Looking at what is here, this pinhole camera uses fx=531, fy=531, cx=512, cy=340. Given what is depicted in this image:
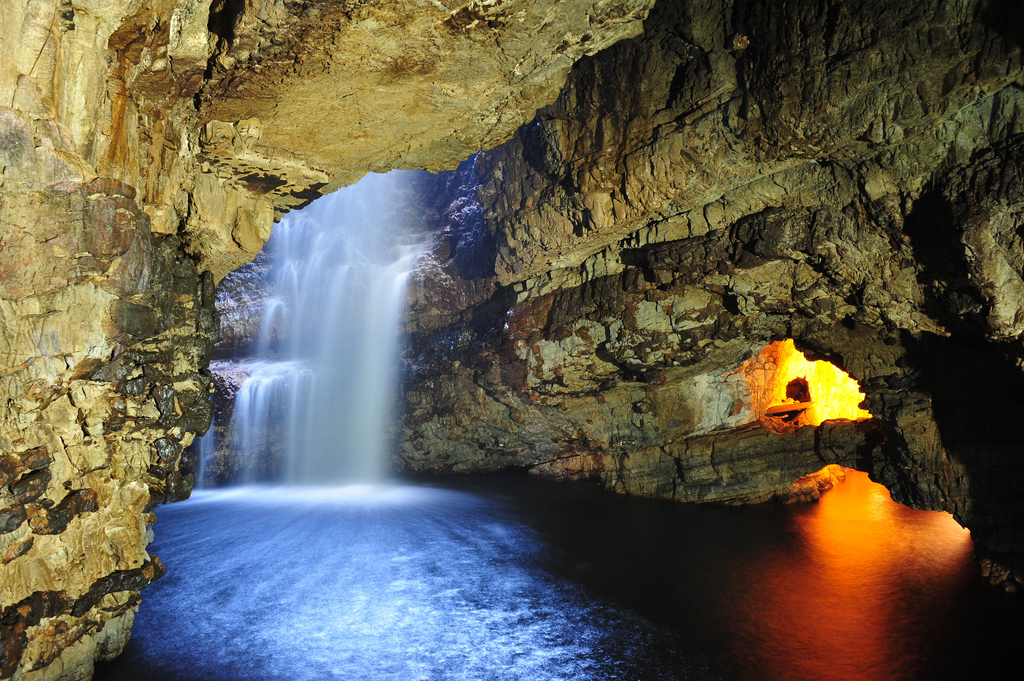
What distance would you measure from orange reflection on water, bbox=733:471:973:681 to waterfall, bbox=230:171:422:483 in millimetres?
12459

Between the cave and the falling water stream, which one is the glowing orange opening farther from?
the falling water stream

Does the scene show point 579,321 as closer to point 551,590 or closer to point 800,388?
point 551,590

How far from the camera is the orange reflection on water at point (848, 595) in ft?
19.6

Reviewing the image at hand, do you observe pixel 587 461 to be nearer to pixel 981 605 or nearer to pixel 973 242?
pixel 981 605

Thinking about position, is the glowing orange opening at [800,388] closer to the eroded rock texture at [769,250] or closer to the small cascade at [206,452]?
the eroded rock texture at [769,250]

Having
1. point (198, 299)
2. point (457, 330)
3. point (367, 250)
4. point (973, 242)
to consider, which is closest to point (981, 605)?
point (973, 242)

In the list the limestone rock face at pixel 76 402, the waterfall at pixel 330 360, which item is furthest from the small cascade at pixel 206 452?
the limestone rock face at pixel 76 402

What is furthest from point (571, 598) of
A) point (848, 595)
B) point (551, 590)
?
point (848, 595)

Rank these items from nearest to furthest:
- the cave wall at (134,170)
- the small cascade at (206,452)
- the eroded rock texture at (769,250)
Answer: the cave wall at (134,170)
the eroded rock texture at (769,250)
the small cascade at (206,452)

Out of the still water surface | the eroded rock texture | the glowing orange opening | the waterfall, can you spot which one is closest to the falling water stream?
the still water surface

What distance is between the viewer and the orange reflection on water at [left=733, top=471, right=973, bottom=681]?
5980mm

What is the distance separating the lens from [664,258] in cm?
1053

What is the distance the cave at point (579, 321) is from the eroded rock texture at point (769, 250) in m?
0.05

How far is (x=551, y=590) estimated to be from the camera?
26.5 feet
